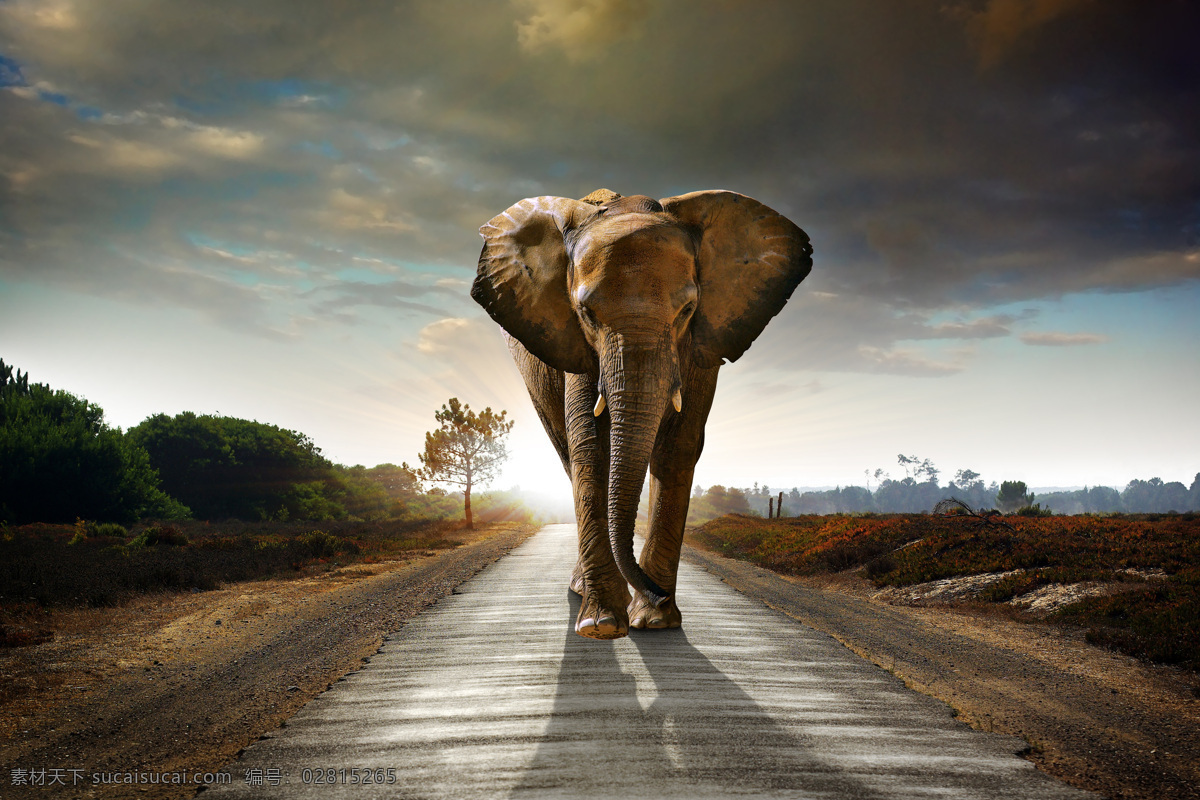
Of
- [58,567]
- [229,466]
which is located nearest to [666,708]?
[58,567]

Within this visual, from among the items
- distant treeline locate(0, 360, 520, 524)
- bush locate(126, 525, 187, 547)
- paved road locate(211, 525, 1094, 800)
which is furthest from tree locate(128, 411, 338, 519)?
paved road locate(211, 525, 1094, 800)

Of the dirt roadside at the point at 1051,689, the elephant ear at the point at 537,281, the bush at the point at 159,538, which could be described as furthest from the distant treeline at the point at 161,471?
the dirt roadside at the point at 1051,689

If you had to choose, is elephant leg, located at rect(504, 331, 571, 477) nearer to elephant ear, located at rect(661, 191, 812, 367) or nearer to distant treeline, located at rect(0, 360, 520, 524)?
elephant ear, located at rect(661, 191, 812, 367)

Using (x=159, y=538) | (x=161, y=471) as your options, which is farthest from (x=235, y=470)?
(x=159, y=538)

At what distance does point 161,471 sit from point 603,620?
4875 cm

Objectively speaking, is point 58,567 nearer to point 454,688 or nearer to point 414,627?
point 414,627

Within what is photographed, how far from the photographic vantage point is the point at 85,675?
631cm

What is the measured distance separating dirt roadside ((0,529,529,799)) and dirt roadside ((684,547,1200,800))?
17.0 ft

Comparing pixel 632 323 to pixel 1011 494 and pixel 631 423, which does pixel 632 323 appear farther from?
pixel 1011 494

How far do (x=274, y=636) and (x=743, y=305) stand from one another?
22.8 feet

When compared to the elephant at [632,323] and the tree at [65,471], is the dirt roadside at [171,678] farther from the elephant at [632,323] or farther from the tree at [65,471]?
the tree at [65,471]

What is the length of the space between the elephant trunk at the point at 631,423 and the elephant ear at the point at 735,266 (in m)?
1.01

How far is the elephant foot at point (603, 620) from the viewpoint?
563cm

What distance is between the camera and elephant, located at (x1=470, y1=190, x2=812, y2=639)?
18.0 feet
